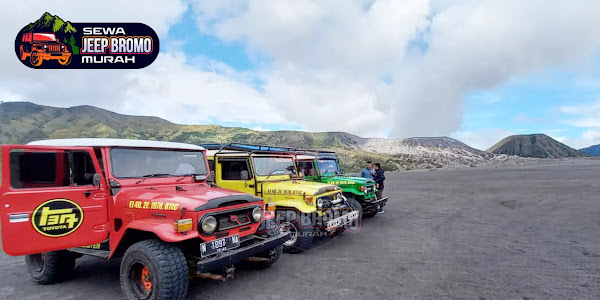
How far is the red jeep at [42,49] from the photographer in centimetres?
1126

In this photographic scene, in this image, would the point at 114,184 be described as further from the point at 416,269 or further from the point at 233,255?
the point at 416,269

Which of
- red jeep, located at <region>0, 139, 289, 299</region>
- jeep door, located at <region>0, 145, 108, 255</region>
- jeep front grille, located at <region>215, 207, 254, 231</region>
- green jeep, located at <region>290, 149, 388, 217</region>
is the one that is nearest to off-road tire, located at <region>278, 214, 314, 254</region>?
red jeep, located at <region>0, 139, 289, 299</region>

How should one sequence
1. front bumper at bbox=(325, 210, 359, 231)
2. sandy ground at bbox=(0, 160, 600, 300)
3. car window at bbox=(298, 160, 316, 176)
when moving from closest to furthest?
sandy ground at bbox=(0, 160, 600, 300), front bumper at bbox=(325, 210, 359, 231), car window at bbox=(298, 160, 316, 176)

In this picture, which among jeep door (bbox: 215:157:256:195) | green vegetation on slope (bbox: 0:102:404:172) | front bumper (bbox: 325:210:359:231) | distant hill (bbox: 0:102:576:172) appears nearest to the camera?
front bumper (bbox: 325:210:359:231)

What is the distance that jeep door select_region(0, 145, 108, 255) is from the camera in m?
3.60

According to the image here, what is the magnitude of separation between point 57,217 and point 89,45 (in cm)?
989

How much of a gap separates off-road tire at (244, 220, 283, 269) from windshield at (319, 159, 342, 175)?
486 cm

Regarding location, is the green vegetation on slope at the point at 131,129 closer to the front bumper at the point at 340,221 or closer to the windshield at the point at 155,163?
the front bumper at the point at 340,221

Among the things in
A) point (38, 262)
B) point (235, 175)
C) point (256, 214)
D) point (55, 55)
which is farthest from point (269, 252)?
point (55, 55)

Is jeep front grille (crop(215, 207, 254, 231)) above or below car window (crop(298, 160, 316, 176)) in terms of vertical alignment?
below

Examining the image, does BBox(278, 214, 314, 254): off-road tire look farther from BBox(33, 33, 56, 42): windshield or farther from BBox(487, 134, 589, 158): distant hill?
BBox(487, 134, 589, 158): distant hill

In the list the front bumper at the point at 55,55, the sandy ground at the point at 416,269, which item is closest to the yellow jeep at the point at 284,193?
the sandy ground at the point at 416,269

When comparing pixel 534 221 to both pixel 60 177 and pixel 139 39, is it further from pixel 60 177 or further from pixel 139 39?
pixel 139 39

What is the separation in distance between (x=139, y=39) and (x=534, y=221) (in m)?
15.4
